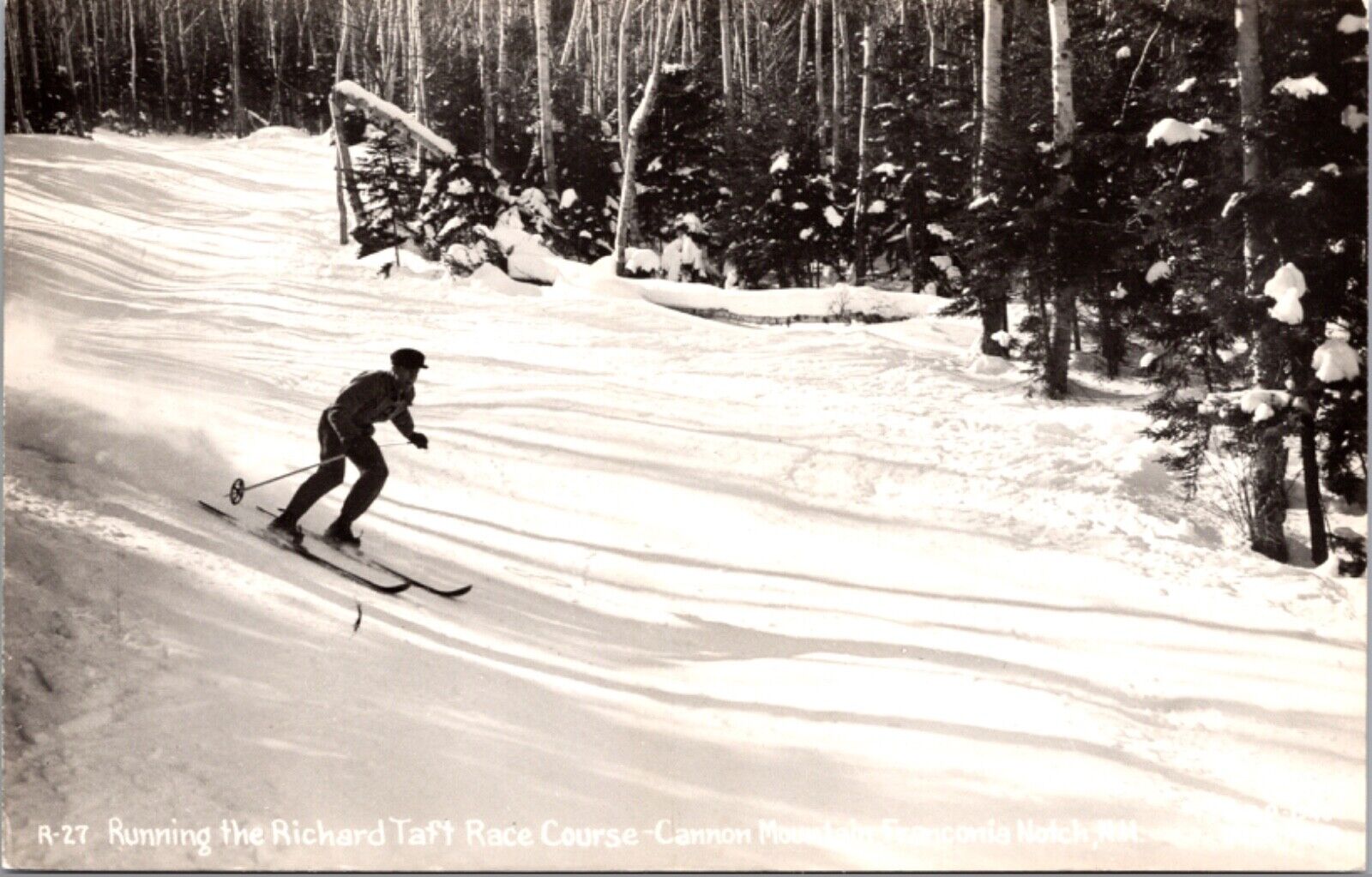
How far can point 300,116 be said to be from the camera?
1898cm

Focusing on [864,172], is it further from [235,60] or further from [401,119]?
[235,60]

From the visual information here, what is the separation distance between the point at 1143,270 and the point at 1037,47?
6.52 m

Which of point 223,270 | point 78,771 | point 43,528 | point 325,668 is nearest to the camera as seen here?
point 78,771

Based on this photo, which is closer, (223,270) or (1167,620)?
(1167,620)

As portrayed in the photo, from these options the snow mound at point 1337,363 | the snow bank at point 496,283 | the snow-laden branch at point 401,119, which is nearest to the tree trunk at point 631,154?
the snow bank at point 496,283

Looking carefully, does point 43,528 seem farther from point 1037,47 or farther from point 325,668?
point 1037,47

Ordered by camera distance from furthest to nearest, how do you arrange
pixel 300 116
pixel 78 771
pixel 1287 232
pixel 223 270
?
pixel 300 116, pixel 223 270, pixel 1287 232, pixel 78 771

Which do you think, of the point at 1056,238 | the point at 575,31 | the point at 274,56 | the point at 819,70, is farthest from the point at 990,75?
the point at 575,31

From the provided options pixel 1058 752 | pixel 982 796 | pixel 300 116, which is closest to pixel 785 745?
pixel 982 796

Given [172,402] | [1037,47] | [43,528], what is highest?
[1037,47]

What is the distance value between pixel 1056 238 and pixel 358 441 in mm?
5779

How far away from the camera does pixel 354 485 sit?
4.76 m

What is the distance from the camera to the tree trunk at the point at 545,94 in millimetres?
13664

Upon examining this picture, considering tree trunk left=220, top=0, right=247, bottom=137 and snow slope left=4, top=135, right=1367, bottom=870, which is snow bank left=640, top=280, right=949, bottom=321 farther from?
tree trunk left=220, top=0, right=247, bottom=137
